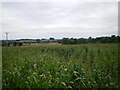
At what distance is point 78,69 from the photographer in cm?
362

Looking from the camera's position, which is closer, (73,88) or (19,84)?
(19,84)

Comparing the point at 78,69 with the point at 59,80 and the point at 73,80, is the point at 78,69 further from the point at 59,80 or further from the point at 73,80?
the point at 59,80

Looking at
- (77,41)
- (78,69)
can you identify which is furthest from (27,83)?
(77,41)

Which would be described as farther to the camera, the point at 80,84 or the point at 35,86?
the point at 80,84

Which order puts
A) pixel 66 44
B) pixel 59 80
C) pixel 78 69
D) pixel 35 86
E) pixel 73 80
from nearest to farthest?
pixel 35 86
pixel 59 80
pixel 73 80
pixel 78 69
pixel 66 44

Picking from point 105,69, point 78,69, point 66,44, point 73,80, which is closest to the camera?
point 73,80

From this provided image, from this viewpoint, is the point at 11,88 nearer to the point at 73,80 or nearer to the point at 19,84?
the point at 19,84

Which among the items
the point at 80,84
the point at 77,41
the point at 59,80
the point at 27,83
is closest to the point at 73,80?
the point at 80,84

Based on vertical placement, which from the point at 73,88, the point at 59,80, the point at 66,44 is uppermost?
the point at 66,44

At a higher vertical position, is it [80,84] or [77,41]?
[77,41]

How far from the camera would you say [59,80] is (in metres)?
2.99

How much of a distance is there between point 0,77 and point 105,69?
A: 3.18m

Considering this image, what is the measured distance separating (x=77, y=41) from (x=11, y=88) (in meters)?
8.94

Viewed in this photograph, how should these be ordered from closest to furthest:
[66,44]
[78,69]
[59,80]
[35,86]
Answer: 1. [35,86]
2. [59,80]
3. [78,69]
4. [66,44]
